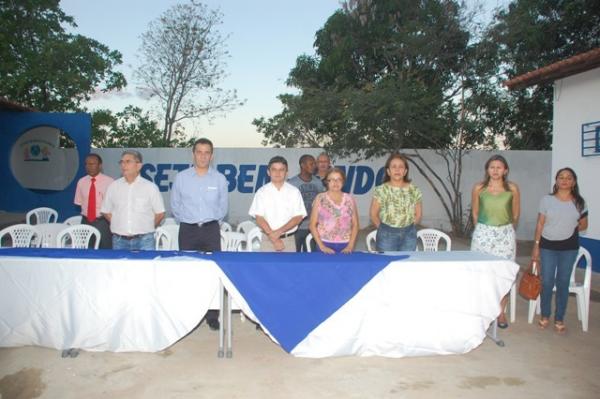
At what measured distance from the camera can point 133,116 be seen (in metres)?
17.7

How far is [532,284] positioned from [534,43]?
23.9 feet

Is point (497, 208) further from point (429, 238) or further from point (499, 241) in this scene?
point (429, 238)

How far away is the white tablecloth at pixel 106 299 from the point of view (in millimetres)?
3445

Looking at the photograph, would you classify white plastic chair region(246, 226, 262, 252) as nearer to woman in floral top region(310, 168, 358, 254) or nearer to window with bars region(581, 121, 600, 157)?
woman in floral top region(310, 168, 358, 254)

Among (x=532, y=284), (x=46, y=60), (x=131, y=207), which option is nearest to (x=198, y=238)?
(x=131, y=207)

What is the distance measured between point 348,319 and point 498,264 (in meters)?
1.23

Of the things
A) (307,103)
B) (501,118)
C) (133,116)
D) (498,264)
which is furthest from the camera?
(133,116)

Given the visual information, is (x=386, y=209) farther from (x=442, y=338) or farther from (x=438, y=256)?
(x=442, y=338)

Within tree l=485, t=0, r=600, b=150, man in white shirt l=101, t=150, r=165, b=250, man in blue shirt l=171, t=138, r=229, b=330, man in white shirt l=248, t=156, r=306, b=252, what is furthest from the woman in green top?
tree l=485, t=0, r=600, b=150

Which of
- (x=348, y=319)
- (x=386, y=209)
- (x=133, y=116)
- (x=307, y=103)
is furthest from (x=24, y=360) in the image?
(x=133, y=116)

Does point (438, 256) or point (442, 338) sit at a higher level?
point (438, 256)

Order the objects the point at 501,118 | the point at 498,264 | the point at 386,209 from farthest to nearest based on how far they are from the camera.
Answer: the point at 501,118 → the point at 386,209 → the point at 498,264

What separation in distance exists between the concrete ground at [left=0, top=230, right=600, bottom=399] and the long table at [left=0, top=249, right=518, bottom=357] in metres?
0.13

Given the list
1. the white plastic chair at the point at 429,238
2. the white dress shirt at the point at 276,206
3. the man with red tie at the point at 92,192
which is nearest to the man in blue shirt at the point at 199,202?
the white dress shirt at the point at 276,206
